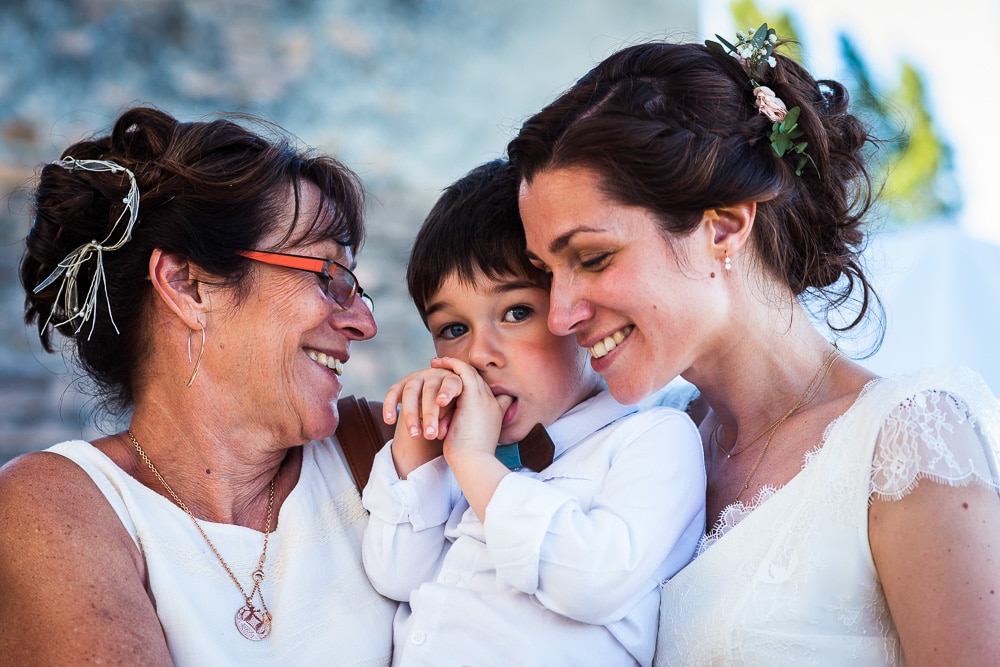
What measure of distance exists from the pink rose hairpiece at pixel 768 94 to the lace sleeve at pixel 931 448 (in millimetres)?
683

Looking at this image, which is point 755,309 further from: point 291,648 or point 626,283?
point 291,648

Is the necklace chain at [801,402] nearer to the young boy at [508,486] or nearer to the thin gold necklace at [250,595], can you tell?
the young boy at [508,486]

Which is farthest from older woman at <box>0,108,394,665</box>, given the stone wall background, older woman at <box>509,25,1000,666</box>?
the stone wall background

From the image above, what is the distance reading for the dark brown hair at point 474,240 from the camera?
247cm

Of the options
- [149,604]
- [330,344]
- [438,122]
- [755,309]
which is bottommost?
[438,122]

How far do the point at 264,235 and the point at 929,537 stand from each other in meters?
1.76

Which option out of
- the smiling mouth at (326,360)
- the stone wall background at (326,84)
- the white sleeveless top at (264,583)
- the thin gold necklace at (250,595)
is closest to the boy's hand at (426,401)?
the smiling mouth at (326,360)

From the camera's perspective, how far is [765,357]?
233 centimetres

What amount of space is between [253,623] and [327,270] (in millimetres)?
947

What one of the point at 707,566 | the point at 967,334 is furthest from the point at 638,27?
the point at 707,566

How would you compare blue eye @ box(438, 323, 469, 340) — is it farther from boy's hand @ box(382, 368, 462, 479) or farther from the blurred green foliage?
the blurred green foliage

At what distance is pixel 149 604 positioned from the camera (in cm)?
205

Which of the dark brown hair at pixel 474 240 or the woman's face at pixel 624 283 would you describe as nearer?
the woman's face at pixel 624 283

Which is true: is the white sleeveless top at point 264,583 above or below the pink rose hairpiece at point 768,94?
below
